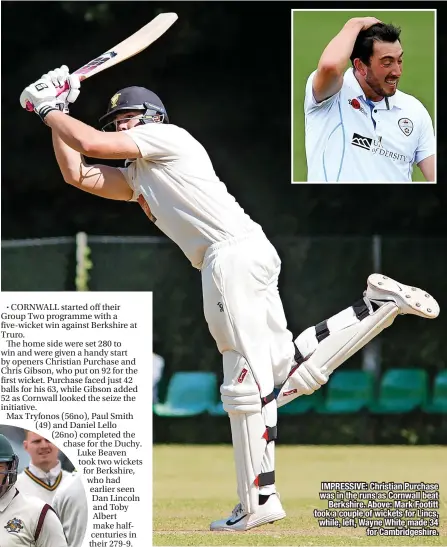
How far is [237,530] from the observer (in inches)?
190

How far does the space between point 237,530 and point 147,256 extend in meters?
3.83

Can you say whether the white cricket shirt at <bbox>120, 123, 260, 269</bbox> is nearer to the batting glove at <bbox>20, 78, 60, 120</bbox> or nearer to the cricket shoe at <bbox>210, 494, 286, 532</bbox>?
the batting glove at <bbox>20, 78, 60, 120</bbox>

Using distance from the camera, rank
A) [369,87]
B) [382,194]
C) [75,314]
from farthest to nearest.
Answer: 1. [382,194]
2. [369,87]
3. [75,314]

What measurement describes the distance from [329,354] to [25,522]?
143cm

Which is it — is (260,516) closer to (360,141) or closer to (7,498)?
(7,498)

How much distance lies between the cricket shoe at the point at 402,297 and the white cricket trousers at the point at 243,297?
18.9 inches

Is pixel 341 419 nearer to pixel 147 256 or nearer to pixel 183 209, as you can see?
pixel 147 256

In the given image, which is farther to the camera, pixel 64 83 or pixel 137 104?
pixel 137 104

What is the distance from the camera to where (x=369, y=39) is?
555 cm

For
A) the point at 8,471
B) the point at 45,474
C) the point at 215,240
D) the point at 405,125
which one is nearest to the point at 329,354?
the point at 215,240

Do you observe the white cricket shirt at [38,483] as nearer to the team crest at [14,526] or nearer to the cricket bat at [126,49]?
the team crest at [14,526]

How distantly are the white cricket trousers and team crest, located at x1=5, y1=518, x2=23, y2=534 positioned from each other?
103 cm

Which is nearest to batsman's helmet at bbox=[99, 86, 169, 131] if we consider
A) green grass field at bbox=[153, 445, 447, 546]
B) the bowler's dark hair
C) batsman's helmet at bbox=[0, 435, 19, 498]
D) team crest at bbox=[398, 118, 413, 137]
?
the bowler's dark hair

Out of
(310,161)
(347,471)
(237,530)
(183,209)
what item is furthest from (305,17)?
(347,471)
